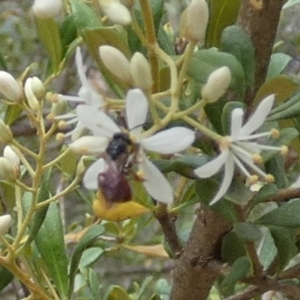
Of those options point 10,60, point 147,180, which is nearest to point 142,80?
point 147,180

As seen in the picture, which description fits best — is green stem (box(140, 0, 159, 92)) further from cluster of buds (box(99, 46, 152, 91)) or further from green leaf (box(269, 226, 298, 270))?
green leaf (box(269, 226, 298, 270))

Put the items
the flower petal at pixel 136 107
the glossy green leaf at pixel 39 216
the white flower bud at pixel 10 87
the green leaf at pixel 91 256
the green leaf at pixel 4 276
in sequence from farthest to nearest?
the green leaf at pixel 91 256, the green leaf at pixel 4 276, the glossy green leaf at pixel 39 216, the white flower bud at pixel 10 87, the flower petal at pixel 136 107

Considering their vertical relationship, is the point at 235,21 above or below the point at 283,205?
above

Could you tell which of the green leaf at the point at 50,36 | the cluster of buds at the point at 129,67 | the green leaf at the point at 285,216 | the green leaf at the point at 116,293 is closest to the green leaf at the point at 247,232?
the green leaf at the point at 285,216

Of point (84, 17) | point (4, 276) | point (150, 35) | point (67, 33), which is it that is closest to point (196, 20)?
point (150, 35)

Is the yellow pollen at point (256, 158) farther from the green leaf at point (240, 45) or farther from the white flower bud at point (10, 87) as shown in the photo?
the white flower bud at point (10, 87)

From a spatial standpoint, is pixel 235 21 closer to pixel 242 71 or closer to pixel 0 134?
pixel 242 71

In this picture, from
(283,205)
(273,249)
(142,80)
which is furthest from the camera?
(273,249)

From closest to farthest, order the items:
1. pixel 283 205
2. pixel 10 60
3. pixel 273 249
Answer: pixel 283 205 < pixel 273 249 < pixel 10 60

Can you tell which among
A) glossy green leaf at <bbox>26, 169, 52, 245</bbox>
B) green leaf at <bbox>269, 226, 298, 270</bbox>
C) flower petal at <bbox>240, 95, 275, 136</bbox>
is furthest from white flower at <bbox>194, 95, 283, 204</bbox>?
glossy green leaf at <bbox>26, 169, 52, 245</bbox>
